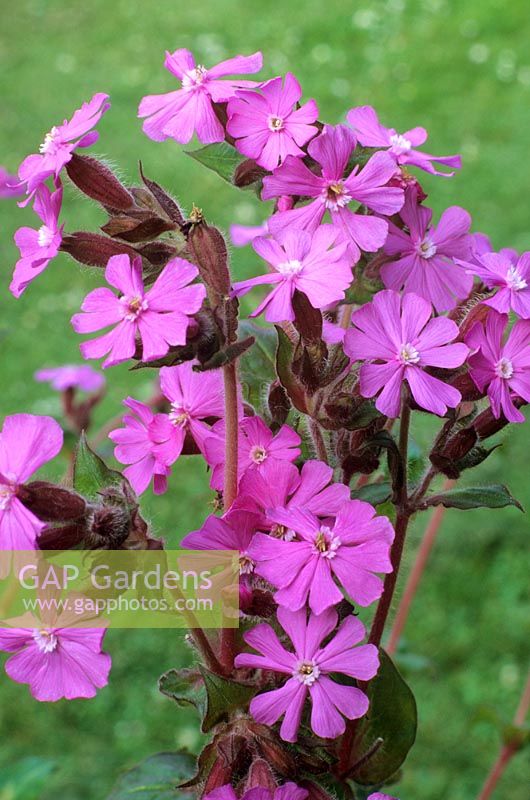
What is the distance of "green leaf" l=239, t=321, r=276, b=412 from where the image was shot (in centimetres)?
67

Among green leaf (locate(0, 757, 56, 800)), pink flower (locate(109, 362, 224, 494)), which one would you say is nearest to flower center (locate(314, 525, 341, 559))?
pink flower (locate(109, 362, 224, 494))

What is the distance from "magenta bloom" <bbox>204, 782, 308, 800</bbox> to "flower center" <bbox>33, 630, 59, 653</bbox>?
0.37 feet

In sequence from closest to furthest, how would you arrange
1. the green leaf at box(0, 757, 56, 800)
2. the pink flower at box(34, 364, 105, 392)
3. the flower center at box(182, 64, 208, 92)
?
1. the flower center at box(182, 64, 208, 92)
2. the green leaf at box(0, 757, 56, 800)
3. the pink flower at box(34, 364, 105, 392)

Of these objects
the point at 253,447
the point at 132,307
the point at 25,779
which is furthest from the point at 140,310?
the point at 25,779

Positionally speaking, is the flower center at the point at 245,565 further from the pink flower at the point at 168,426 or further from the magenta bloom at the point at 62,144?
the magenta bloom at the point at 62,144

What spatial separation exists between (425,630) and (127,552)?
4.06 feet

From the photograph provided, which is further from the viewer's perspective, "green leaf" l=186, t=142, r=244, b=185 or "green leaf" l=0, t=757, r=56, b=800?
"green leaf" l=0, t=757, r=56, b=800

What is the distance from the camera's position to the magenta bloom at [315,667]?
0.53 metres

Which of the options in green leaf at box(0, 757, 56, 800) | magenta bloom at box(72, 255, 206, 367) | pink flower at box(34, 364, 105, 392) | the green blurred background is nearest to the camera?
magenta bloom at box(72, 255, 206, 367)

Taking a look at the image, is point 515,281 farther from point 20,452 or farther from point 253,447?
point 20,452

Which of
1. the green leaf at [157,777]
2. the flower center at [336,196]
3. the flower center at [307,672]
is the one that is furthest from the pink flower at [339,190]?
the green leaf at [157,777]

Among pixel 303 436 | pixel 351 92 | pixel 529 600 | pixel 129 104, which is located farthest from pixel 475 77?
pixel 303 436

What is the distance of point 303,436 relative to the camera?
2.06ft

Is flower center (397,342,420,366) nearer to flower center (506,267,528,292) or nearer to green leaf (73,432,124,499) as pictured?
flower center (506,267,528,292)
